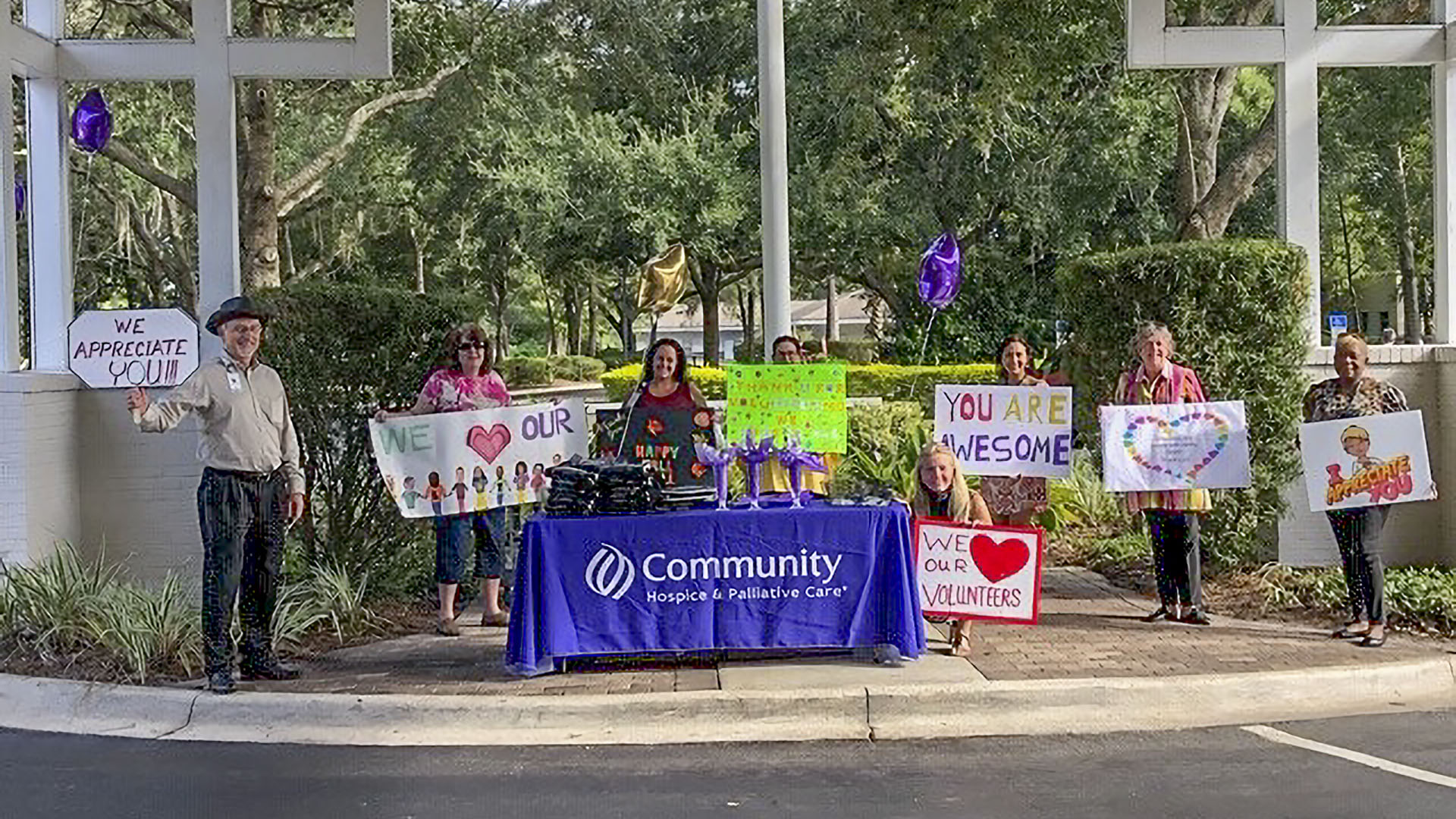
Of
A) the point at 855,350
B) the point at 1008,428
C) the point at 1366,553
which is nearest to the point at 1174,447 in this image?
the point at 1008,428

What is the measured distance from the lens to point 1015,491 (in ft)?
30.8

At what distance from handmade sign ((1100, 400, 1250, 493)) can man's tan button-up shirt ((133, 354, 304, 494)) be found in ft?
16.1

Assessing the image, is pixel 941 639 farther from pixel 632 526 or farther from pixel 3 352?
pixel 3 352

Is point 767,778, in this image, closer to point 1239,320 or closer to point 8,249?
point 1239,320

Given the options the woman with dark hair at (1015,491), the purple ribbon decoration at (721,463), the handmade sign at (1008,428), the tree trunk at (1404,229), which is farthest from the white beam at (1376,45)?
the tree trunk at (1404,229)

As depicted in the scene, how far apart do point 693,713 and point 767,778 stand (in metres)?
0.88

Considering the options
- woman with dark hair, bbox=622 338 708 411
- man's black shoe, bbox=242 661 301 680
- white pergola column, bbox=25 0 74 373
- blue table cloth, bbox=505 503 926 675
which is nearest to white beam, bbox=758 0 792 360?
woman with dark hair, bbox=622 338 708 411

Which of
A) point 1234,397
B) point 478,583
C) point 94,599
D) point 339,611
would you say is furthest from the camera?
point 478,583

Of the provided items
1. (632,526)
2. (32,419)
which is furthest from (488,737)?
(32,419)

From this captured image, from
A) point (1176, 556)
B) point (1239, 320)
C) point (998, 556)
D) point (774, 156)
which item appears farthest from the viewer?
point (774, 156)

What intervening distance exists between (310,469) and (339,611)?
1163 mm

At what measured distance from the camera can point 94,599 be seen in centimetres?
823

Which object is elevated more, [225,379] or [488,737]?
[225,379]

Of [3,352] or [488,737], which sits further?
[3,352]
